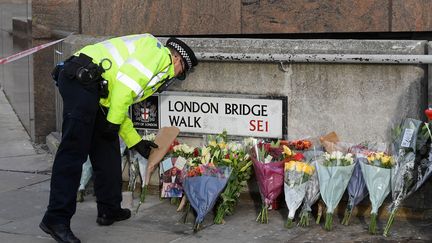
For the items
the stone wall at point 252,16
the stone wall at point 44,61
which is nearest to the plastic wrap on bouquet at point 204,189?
the stone wall at point 252,16

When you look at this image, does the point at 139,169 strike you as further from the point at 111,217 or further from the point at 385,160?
the point at 385,160

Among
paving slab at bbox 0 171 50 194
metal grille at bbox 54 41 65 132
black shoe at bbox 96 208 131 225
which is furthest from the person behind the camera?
metal grille at bbox 54 41 65 132

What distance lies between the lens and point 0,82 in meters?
13.9

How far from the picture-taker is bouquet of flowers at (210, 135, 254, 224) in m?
5.83

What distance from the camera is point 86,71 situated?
17.3ft

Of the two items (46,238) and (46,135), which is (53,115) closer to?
(46,135)

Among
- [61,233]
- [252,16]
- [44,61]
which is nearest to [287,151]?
[61,233]

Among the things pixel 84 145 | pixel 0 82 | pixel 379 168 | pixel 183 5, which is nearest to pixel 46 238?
pixel 84 145

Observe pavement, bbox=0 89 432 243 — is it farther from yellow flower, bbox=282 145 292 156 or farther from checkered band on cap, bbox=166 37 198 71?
checkered band on cap, bbox=166 37 198 71

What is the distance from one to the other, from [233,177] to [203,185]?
266 mm

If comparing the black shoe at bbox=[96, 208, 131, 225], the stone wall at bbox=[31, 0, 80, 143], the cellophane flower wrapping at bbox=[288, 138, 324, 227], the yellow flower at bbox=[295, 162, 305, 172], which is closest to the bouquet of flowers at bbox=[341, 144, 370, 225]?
the cellophane flower wrapping at bbox=[288, 138, 324, 227]

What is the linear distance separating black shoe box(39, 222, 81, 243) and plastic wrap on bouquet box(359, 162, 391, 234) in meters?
2.03

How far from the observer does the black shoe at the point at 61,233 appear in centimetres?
533

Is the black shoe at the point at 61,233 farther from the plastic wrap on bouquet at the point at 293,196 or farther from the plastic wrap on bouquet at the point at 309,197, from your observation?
the plastic wrap on bouquet at the point at 309,197
